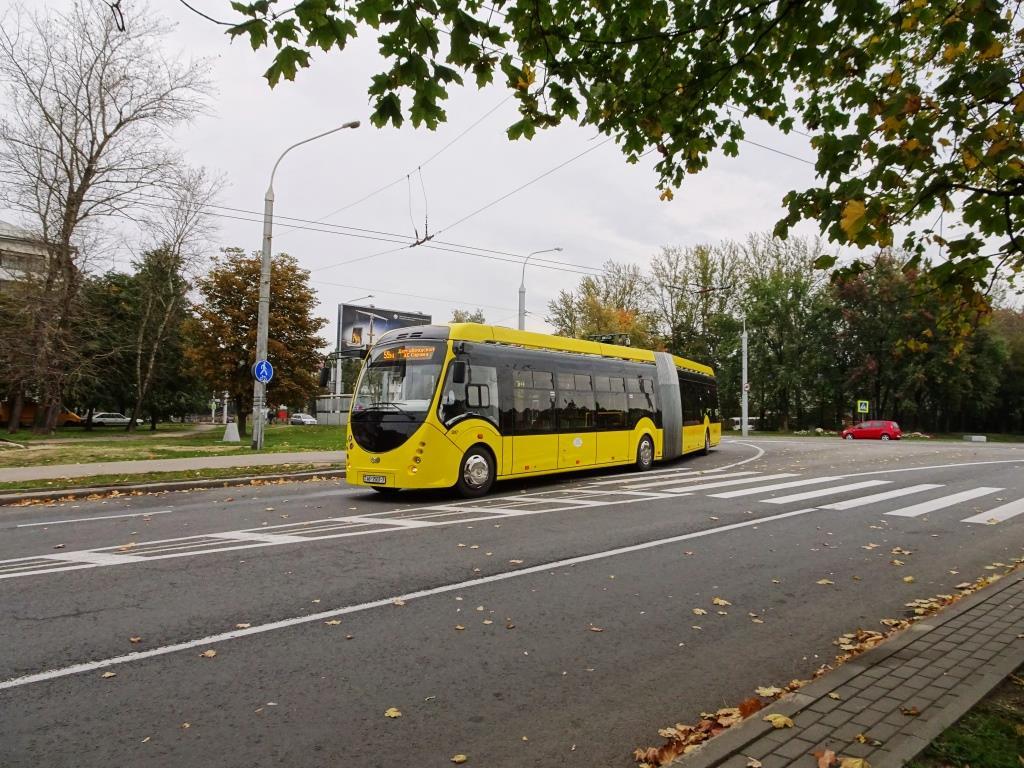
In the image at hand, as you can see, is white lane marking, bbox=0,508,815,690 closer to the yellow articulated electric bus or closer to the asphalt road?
the asphalt road

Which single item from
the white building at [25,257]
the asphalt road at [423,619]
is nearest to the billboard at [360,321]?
the white building at [25,257]

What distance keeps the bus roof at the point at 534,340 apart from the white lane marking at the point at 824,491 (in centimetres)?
575

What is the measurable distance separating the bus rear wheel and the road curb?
16.6 ft

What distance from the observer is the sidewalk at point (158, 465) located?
47.4 feet

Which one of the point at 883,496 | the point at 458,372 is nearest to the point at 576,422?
the point at 458,372

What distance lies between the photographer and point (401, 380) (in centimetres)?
1205

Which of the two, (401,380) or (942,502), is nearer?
(942,502)

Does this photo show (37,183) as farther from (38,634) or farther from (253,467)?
(38,634)

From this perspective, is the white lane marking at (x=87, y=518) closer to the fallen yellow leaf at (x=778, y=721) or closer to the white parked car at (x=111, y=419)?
the fallen yellow leaf at (x=778, y=721)

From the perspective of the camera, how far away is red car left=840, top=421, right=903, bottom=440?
41.8 m

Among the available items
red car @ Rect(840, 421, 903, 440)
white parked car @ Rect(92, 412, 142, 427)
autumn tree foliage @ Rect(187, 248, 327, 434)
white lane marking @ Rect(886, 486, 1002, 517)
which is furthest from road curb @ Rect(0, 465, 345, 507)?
white parked car @ Rect(92, 412, 142, 427)

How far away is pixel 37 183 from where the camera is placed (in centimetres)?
2891

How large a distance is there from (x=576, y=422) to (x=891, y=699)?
11628 millimetres

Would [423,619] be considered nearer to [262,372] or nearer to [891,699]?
[891,699]
